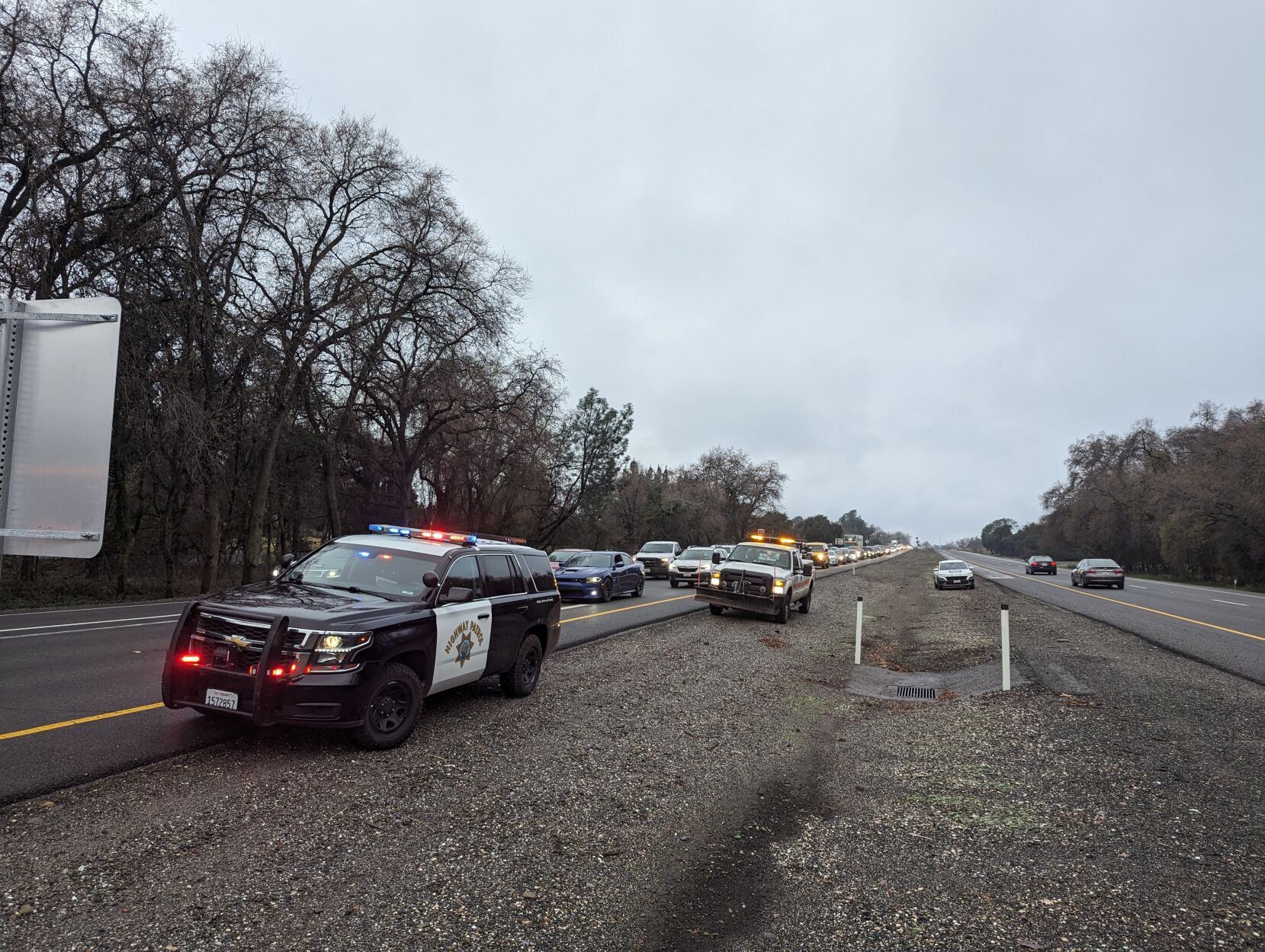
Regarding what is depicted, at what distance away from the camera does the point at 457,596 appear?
265 inches

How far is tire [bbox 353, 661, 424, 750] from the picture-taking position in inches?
224

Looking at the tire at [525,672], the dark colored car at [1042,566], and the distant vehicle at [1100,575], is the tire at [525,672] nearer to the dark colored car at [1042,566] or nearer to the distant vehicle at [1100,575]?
the distant vehicle at [1100,575]

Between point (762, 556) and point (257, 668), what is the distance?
14.7 metres

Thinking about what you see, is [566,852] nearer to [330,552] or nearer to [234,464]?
[330,552]

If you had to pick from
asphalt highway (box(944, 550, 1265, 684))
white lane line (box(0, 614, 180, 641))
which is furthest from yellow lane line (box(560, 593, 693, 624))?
asphalt highway (box(944, 550, 1265, 684))

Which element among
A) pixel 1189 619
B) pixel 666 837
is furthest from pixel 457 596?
pixel 1189 619

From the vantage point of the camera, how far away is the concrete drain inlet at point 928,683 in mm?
9898

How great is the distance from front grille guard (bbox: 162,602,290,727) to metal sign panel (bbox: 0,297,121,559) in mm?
2783

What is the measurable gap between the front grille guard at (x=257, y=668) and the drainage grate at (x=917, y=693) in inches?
316

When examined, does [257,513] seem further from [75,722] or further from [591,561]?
[75,722]

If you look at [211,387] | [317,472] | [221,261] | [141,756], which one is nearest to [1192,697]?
[141,756]

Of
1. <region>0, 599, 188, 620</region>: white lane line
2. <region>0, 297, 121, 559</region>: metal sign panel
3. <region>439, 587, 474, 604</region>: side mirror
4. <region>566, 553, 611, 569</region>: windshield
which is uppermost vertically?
<region>0, 297, 121, 559</region>: metal sign panel

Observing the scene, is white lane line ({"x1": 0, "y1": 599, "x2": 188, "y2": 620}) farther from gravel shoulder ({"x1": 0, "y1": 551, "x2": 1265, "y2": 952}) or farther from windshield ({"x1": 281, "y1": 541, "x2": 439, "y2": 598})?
gravel shoulder ({"x1": 0, "y1": 551, "x2": 1265, "y2": 952})

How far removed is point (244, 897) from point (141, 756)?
8.47 ft
